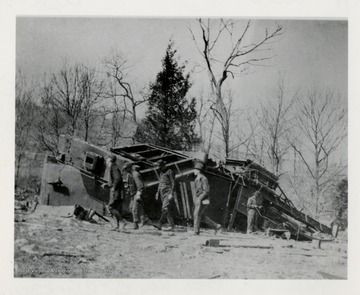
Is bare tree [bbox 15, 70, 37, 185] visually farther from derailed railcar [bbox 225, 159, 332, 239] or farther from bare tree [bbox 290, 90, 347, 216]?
bare tree [bbox 290, 90, 347, 216]

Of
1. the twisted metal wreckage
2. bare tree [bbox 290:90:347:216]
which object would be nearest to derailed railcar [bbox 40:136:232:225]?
the twisted metal wreckage

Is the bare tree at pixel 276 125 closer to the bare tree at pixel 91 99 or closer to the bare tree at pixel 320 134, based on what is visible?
the bare tree at pixel 320 134

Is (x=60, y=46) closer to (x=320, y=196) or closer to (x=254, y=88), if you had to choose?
(x=254, y=88)

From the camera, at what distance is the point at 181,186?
7.10 meters

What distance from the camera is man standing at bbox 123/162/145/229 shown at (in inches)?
268

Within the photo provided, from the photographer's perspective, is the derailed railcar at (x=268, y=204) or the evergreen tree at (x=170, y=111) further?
the derailed railcar at (x=268, y=204)

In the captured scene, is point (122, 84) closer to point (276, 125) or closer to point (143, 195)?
point (143, 195)

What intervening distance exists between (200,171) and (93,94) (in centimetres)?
193

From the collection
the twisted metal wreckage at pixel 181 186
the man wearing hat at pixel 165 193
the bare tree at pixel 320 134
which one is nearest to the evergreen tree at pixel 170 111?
the twisted metal wreckage at pixel 181 186

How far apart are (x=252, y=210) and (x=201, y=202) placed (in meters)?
0.88

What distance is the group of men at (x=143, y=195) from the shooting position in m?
6.83

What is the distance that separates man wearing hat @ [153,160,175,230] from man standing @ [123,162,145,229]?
23 cm

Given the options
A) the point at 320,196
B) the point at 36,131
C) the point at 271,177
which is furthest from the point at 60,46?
the point at 320,196

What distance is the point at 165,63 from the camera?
688 centimetres
